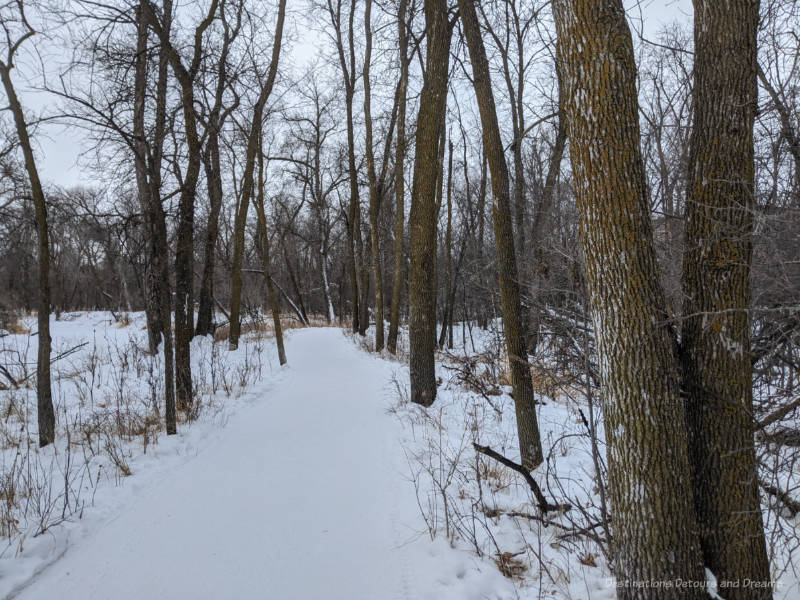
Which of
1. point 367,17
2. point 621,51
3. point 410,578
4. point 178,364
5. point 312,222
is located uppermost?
point 367,17

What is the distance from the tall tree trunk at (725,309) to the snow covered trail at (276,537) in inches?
51.4

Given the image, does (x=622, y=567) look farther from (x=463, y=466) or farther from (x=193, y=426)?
(x=193, y=426)

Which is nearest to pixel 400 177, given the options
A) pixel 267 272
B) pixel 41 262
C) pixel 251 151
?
pixel 251 151

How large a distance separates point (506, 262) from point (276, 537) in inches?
132

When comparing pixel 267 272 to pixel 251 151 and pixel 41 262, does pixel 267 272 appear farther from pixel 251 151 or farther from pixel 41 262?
pixel 41 262

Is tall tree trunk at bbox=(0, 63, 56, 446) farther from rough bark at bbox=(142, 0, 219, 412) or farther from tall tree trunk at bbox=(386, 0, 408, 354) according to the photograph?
tall tree trunk at bbox=(386, 0, 408, 354)

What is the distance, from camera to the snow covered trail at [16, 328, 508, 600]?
2.63 metres

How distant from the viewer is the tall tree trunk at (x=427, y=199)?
22.0 feet

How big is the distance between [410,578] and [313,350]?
1149 centimetres

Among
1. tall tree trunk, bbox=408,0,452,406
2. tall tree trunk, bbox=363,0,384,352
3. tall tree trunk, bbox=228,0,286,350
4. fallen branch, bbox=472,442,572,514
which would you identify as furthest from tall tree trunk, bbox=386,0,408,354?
fallen branch, bbox=472,442,572,514

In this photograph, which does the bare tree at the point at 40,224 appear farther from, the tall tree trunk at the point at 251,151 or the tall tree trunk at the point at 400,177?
the tall tree trunk at the point at 400,177

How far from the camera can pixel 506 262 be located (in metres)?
4.69

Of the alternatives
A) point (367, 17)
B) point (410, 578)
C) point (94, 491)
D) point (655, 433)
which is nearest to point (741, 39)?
point (655, 433)

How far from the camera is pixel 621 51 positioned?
2.27 m
